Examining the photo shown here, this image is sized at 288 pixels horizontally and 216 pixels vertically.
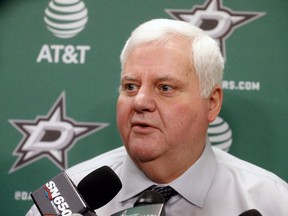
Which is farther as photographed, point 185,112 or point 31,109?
point 31,109

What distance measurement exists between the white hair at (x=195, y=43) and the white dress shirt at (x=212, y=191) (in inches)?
6.5

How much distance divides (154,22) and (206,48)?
126 mm

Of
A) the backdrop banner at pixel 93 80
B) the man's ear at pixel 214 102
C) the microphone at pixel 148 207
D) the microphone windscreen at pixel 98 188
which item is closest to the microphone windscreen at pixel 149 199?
the microphone at pixel 148 207

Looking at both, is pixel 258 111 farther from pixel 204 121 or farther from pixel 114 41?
pixel 114 41

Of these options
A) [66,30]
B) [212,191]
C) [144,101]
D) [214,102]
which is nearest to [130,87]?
[144,101]

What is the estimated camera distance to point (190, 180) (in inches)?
44.4

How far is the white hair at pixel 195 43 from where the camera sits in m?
1.09

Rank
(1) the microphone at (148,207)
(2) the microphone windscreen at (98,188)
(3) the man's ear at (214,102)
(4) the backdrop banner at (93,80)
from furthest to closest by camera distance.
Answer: (4) the backdrop banner at (93,80), (3) the man's ear at (214,102), (2) the microphone windscreen at (98,188), (1) the microphone at (148,207)

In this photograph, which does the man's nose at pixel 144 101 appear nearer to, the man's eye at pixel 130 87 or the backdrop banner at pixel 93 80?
the man's eye at pixel 130 87

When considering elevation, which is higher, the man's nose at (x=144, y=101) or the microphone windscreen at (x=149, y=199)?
the man's nose at (x=144, y=101)

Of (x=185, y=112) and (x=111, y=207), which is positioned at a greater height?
(x=185, y=112)

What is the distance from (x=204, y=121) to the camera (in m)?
1.12

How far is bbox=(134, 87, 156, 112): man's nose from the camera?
1040 mm

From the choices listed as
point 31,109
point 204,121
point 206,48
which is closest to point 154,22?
point 206,48
